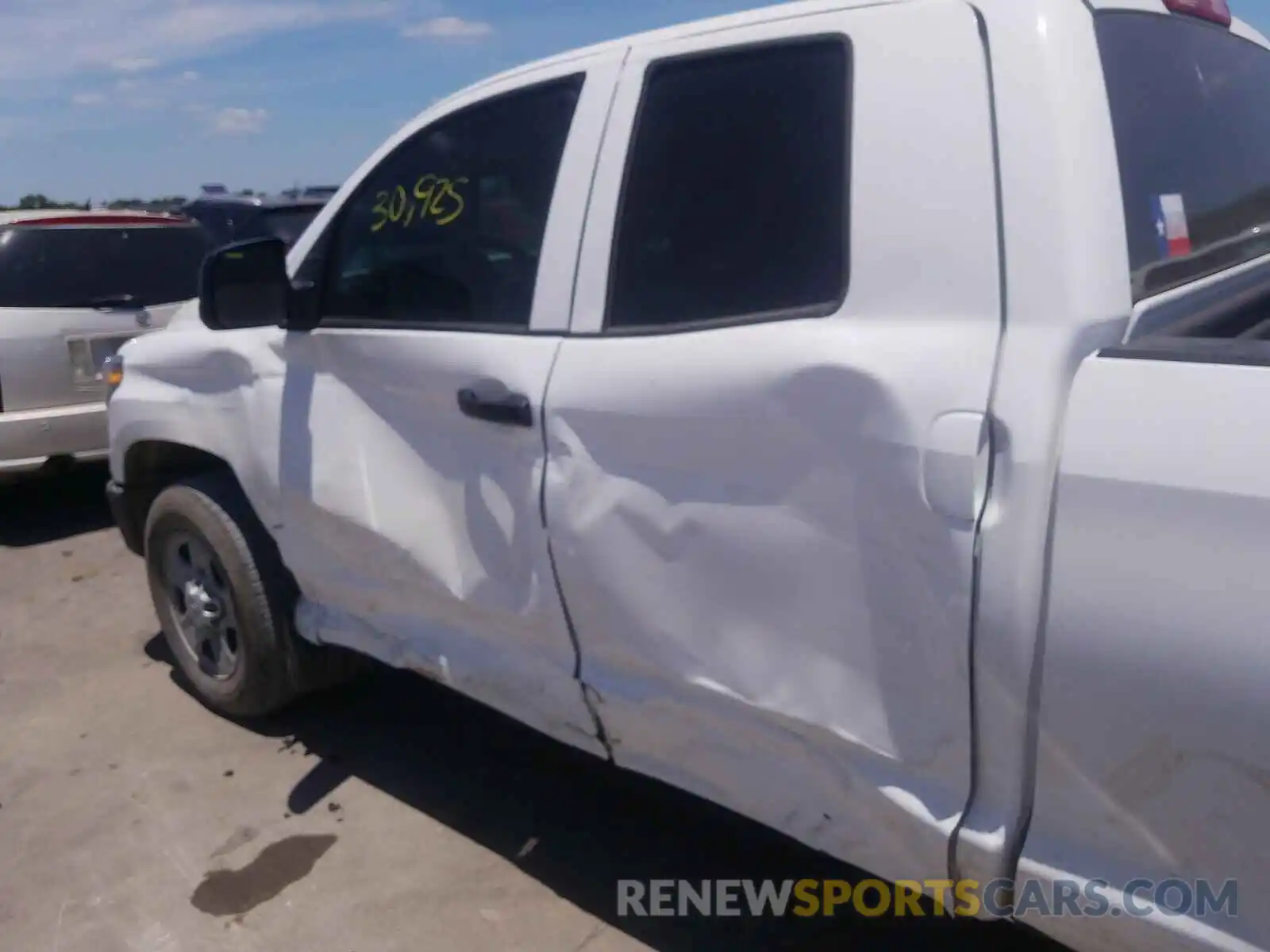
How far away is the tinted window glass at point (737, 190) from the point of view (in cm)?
231

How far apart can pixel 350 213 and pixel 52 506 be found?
4.88m

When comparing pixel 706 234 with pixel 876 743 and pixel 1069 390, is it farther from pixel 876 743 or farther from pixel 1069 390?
pixel 876 743

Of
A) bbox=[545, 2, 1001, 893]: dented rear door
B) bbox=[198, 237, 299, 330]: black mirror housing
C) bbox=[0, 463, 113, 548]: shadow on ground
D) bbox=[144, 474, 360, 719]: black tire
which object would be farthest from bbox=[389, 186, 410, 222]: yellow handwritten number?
bbox=[0, 463, 113, 548]: shadow on ground

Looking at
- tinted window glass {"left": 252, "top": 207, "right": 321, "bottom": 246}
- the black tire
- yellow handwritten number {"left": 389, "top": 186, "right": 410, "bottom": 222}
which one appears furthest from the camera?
tinted window glass {"left": 252, "top": 207, "right": 321, "bottom": 246}

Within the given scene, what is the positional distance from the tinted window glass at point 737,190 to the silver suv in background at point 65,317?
4.71m

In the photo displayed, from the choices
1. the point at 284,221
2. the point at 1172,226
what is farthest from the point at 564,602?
the point at 284,221

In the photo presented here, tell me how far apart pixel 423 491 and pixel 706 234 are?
972mm

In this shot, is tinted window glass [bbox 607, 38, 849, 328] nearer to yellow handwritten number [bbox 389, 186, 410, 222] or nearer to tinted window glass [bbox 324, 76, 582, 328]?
tinted window glass [bbox 324, 76, 582, 328]

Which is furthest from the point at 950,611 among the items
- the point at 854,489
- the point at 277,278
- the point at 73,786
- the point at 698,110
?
the point at 73,786

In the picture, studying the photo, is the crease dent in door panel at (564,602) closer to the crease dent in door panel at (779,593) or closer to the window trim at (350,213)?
the crease dent in door panel at (779,593)

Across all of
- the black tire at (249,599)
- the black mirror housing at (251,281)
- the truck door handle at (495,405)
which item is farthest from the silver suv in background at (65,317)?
the truck door handle at (495,405)

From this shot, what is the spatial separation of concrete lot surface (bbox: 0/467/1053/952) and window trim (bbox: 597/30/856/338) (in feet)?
4.87

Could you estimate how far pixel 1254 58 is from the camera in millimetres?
2904

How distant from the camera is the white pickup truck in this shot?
5.88 ft
